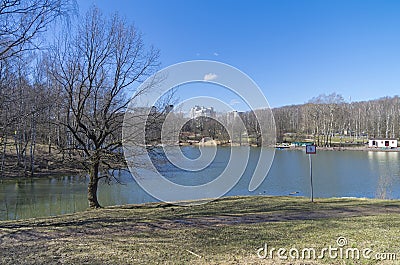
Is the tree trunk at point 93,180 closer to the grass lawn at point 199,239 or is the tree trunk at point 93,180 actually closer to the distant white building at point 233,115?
the grass lawn at point 199,239

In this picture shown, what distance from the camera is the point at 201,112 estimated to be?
23.5 feet

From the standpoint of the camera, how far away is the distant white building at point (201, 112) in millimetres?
6855

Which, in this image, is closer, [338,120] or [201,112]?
[201,112]

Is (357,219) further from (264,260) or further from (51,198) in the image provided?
(51,198)

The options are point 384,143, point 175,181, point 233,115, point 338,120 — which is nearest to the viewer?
point 233,115

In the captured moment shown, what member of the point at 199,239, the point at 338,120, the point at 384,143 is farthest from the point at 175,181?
the point at 338,120

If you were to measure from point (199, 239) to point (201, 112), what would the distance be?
316 centimetres

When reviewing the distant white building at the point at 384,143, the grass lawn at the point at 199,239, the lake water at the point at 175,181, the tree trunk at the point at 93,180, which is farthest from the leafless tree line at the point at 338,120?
the grass lawn at the point at 199,239

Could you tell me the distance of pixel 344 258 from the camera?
160 inches

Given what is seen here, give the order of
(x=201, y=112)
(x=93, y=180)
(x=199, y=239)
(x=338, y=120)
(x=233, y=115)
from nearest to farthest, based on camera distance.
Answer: (x=199, y=239) < (x=233, y=115) < (x=201, y=112) < (x=93, y=180) < (x=338, y=120)

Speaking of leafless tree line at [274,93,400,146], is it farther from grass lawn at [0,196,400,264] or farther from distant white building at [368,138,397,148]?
grass lawn at [0,196,400,264]

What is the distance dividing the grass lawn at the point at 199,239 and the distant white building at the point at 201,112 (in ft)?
8.52

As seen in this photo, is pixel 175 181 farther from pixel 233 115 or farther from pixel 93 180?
pixel 233 115

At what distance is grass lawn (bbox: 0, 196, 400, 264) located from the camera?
13.9 feet
